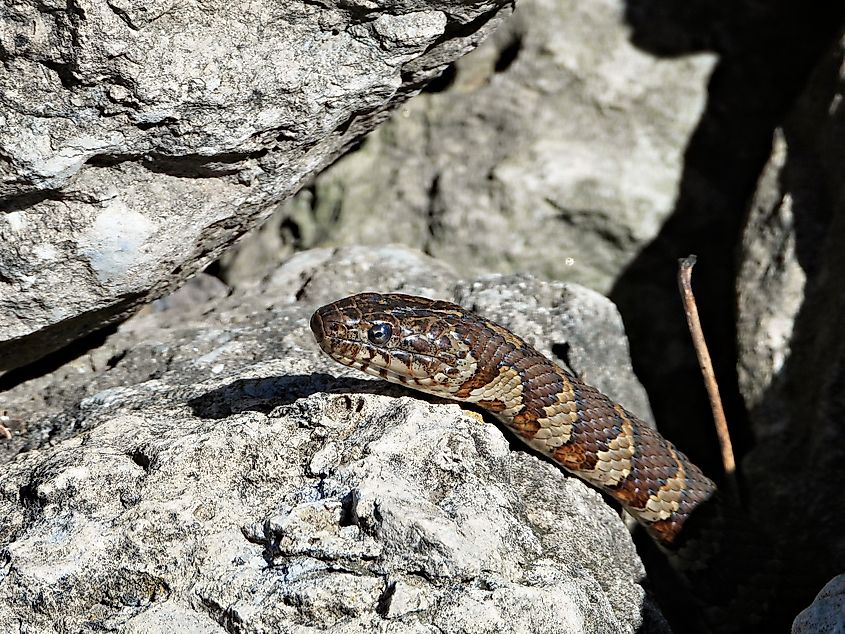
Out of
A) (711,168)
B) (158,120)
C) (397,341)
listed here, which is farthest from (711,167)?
(158,120)

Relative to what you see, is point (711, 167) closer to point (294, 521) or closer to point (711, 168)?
point (711, 168)

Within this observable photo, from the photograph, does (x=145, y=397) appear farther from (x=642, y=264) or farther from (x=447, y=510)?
(x=642, y=264)

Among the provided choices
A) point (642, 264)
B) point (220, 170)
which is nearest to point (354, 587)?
point (220, 170)

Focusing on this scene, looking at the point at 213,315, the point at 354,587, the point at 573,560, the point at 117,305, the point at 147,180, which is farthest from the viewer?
the point at 213,315

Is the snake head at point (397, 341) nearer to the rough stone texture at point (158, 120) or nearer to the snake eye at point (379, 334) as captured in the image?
the snake eye at point (379, 334)

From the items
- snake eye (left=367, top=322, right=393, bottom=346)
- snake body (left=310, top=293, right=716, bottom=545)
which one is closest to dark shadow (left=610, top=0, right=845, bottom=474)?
snake body (left=310, top=293, right=716, bottom=545)

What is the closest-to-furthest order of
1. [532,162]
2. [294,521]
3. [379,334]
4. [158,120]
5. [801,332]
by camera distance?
[294,521] < [158,120] < [379,334] < [801,332] < [532,162]
